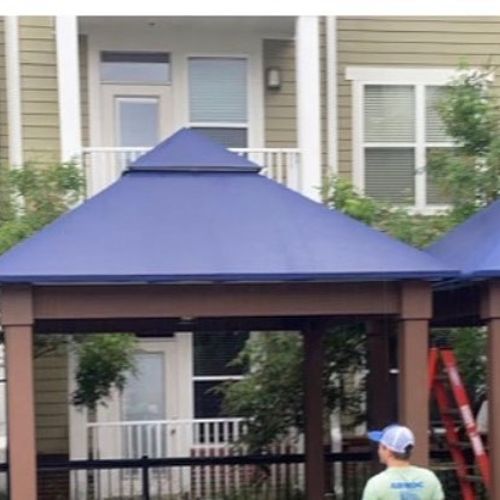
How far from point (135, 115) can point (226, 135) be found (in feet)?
4.07

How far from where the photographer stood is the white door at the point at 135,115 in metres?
14.3

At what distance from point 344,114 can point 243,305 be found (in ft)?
24.2

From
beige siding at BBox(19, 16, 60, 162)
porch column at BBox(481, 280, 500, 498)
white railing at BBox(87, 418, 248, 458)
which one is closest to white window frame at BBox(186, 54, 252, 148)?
beige siding at BBox(19, 16, 60, 162)

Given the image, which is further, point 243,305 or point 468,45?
point 468,45

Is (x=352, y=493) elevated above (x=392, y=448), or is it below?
below

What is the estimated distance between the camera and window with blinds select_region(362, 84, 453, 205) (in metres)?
14.6

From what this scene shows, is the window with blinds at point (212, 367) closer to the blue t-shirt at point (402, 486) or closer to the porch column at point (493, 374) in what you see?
the porch column at point (493, 374)

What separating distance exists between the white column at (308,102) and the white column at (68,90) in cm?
269

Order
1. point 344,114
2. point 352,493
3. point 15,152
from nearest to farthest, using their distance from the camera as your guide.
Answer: point 352,493
point 15,152
point 344,114

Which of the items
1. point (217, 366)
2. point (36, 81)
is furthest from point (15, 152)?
point (217, 366)

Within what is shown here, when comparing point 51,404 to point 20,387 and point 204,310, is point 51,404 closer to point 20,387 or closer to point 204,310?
point 20,387

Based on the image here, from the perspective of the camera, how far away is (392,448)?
626 cm

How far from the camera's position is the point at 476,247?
825cm

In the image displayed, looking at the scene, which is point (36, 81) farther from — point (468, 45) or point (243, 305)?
point (243, 305)
